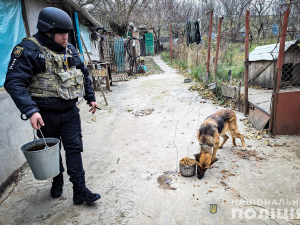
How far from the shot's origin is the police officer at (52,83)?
5.87ft

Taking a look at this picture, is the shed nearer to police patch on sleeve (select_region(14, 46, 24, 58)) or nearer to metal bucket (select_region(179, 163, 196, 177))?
metal bucket (select_region(179, 163, 196, 177))

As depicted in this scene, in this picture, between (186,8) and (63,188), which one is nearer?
(63,188)

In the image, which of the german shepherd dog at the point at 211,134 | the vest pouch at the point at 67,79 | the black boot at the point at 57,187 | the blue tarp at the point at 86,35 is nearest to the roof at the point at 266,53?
the german shepherd dog at the point at 211,134

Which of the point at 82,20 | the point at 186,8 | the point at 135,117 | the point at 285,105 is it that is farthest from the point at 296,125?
the point at 186,8

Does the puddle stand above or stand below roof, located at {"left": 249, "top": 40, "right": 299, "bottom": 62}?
below

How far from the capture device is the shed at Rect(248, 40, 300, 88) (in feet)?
19.9

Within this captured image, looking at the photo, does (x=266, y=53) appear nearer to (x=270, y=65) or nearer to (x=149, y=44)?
(x=270, y=65)

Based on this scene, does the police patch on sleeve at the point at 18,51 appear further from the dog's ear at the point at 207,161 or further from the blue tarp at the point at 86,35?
the blue tarp at the point at 86,35

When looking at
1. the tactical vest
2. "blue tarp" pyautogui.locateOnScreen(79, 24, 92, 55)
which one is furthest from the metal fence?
"blue tarp" pyautogui.locateOnScreen(79, 24, 92, 55)

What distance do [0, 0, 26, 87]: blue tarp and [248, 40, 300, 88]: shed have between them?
20.7 ft

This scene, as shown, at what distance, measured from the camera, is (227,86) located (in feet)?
19.3

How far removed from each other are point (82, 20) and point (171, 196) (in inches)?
357

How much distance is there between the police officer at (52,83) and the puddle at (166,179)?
91cm

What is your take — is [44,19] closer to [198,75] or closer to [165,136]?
[165,136]
